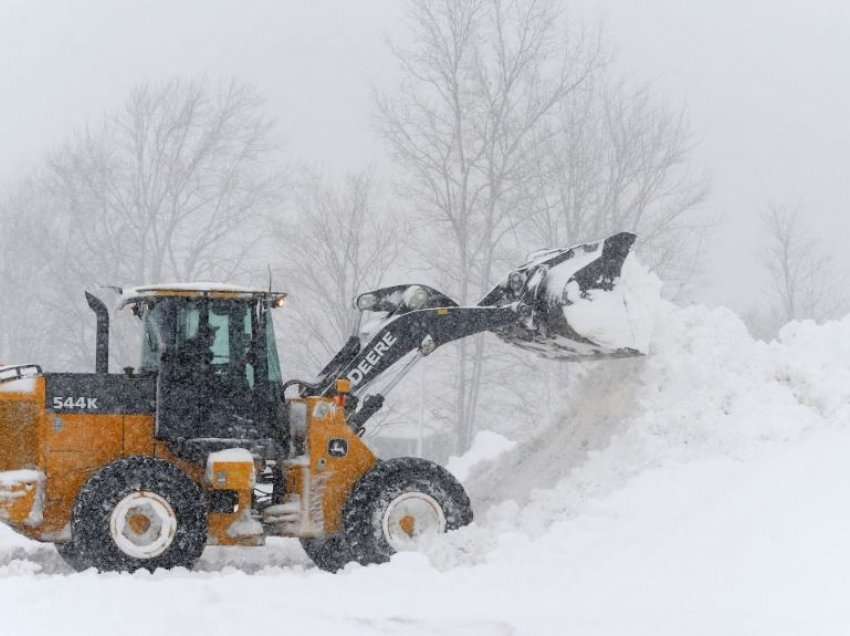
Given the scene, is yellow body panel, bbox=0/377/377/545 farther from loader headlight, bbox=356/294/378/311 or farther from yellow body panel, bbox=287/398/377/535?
loader headlight, bbox=356/294/378/311

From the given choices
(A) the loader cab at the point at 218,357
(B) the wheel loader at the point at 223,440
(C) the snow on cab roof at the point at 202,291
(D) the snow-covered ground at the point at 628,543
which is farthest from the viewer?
(C) the snow on cab roof at the point at 202,291

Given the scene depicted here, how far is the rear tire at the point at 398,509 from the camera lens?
375 inches

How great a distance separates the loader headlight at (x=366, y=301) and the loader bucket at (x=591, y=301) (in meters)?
1.21

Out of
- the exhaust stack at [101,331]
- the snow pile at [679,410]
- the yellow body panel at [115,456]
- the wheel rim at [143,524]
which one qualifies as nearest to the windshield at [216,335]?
the exhaust stack at [101,331]

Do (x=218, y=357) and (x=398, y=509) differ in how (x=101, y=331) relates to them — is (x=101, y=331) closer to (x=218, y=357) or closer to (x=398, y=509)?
(x=218, y=357)

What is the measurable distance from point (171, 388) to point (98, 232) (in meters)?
27.7

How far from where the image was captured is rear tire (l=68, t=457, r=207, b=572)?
905 centimetres

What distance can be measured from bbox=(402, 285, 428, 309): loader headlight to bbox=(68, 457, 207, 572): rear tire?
2580mm

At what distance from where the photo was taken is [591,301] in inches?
401

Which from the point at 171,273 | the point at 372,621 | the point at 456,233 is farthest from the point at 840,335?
the point at 171,273

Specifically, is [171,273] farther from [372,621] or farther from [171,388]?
[372,621]

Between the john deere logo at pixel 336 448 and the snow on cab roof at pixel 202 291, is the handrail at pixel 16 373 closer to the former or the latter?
the snow on cab roof at pixel 202 291

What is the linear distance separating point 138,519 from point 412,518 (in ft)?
7.13

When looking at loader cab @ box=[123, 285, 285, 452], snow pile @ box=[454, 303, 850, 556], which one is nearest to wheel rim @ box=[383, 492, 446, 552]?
snow pile @ box=[454, 303, 850, 556]
